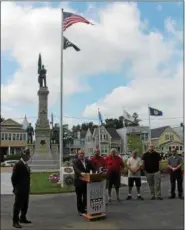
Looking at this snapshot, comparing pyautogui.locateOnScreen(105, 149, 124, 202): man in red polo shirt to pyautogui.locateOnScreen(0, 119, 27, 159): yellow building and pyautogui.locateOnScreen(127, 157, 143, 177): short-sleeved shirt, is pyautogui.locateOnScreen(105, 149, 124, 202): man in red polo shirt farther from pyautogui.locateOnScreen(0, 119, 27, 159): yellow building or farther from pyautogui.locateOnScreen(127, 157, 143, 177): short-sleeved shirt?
pyautogui.locateOnScreen(0, 119, 27, 159): yellow building

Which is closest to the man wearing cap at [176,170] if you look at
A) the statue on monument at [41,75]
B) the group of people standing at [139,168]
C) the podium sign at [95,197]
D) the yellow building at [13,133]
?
the group of people standing at [139,168]

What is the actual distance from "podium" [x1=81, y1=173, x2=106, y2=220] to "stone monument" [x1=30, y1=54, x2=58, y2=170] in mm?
22688

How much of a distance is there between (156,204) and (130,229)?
282cm

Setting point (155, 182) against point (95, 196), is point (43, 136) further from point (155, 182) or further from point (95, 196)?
point (95, 196)

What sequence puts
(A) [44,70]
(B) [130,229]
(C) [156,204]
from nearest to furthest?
(B) [130,229], (C) [156,204], (A) [44,70]

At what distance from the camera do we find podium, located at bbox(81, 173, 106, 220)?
310 inches

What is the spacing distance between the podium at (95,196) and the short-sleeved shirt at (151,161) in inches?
103

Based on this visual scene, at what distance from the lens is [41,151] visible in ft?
104

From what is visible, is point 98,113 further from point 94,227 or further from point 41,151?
point 94,227

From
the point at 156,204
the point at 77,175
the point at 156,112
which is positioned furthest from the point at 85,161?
the point at 156,112

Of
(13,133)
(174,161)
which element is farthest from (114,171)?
(13,133)

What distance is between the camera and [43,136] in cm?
3192

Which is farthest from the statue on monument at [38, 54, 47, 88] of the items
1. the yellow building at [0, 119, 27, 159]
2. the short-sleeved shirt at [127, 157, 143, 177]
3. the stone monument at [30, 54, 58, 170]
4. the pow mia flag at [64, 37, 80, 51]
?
the short-sleeved shirt at [127, 157, 143, 177]

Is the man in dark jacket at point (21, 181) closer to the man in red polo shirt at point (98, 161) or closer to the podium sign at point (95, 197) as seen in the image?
the podium sign at point (95, 197)
